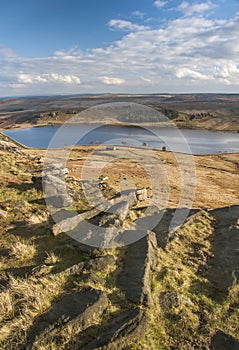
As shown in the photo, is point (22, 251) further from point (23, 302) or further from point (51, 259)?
point (23, 302)

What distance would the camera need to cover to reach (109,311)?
5754 mm

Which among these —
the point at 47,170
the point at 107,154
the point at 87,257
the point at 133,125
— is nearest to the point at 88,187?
the point at 47,170

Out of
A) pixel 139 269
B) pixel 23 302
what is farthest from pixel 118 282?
pixel 23 302

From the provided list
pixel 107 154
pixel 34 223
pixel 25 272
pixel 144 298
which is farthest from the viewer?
pixel 107 154

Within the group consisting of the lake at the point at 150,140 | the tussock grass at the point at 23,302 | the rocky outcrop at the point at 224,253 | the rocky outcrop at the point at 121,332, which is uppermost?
the tussock grass at the point at 23,302

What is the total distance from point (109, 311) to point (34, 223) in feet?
15.8

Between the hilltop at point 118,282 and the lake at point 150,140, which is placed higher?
the hilltop at point 118,282

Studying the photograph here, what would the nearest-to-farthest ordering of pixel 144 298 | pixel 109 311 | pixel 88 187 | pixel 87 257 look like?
pixel 109 311, pixel 144 298, pixel 87 257, pixel 88 187

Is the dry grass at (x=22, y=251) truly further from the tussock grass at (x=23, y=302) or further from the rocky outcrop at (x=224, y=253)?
the rocky outcrop at (x=224, y=253)

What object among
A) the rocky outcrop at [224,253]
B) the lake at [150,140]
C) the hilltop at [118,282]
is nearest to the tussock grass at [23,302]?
the hilltop at [118,282]

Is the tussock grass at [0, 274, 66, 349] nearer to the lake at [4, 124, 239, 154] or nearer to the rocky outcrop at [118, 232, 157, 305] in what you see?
the rocky outcrop at [118, 232, 157, 305]

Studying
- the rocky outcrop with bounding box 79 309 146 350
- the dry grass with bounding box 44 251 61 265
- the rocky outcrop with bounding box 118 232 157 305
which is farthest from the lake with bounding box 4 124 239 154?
the rocky outcrop with bounding box 79 309 146 350

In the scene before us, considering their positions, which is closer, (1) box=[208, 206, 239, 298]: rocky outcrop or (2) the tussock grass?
(2) the tussock grass

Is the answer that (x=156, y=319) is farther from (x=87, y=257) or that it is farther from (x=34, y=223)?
(x=34, y=223)
